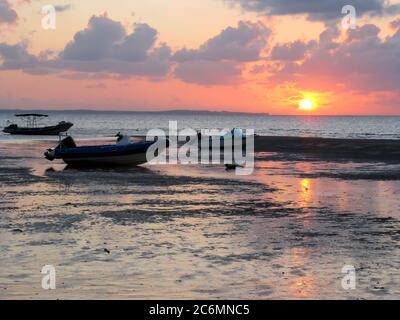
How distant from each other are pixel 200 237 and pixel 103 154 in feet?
65.0

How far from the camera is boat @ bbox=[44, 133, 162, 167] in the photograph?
3356cm

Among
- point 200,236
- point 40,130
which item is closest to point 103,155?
point 200,236

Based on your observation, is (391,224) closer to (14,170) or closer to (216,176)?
Answer: (216,176)

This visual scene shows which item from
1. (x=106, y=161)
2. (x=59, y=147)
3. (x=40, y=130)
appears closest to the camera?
(x=106, y=161)

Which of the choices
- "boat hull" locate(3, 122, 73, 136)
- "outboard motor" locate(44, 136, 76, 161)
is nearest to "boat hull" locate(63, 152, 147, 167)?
"outboard motor" locate(44, 136, 76, 161)

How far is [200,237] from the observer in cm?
1465

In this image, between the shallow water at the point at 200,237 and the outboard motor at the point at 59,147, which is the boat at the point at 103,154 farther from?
the shallow water at the point at 200,237

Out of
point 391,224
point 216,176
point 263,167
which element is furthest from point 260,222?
point 263,167

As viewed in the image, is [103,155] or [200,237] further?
[103,155]

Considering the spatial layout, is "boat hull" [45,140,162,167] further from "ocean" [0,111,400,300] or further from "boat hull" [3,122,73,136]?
"boat hull" [3,122,73,136]

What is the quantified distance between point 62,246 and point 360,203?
1081cm

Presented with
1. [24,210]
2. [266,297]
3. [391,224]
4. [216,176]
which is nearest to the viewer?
[266,297]

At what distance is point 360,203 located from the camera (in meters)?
20.3

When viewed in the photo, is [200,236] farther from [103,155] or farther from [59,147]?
[59,147]
